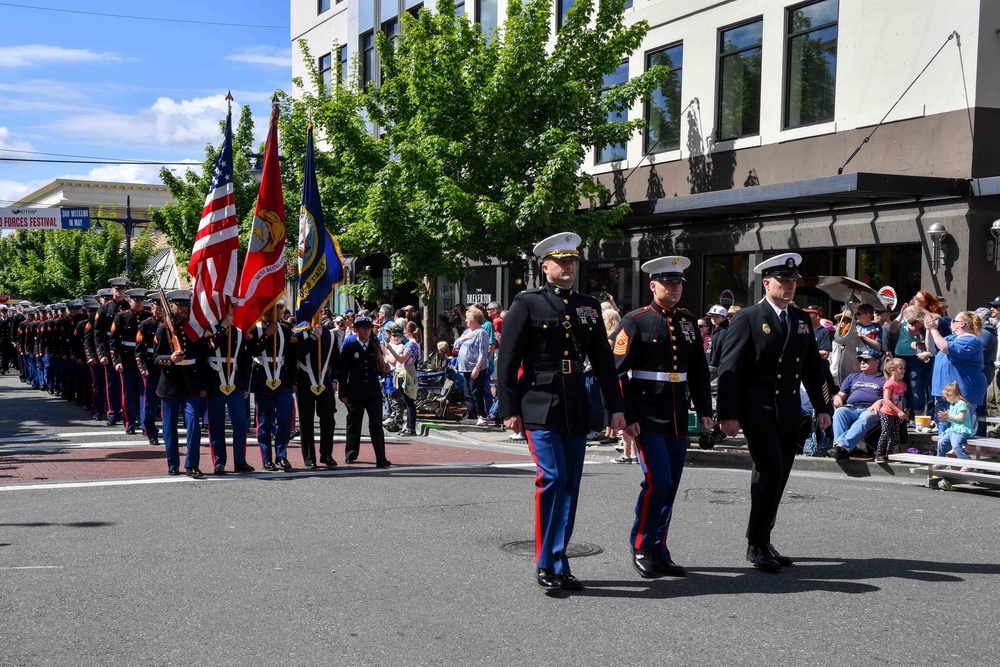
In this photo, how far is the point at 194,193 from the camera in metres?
32.5

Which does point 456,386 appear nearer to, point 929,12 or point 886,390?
point 886,390

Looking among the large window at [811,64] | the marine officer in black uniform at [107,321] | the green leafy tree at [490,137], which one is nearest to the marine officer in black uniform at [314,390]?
the marine officer in black uniform at [107,321]

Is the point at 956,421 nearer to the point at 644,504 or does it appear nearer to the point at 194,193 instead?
the point at 644,504

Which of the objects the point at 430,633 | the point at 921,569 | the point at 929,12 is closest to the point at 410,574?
the point at 430,633

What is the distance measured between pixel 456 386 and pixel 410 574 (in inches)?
421

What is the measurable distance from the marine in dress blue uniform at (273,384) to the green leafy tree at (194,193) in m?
19.2

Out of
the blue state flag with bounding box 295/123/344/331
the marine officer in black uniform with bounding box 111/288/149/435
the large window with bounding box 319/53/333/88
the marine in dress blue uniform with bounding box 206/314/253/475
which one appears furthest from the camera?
the large window with bounding box 319/53/333/88

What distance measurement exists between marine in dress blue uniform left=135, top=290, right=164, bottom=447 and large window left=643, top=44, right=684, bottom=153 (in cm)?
1168

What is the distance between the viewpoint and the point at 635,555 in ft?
21.6

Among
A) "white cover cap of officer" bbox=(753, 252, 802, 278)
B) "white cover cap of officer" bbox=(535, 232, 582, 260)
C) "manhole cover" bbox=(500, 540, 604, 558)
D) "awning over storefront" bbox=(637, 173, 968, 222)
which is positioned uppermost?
"awning over storefront" bbox=(637, 173, 968, 222)

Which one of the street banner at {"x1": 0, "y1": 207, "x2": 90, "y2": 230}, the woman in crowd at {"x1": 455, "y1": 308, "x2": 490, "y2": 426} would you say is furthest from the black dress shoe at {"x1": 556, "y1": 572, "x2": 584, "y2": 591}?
the street banner at {"x1": 0, "y1": 207, "x2": 90, "y2": 230}

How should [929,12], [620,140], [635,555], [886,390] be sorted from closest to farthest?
[635,555], [886,390], [929,12], [620,140]

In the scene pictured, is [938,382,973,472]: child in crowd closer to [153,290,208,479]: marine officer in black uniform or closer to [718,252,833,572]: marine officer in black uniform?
[718,252,833,572]: marine officer in black uniform

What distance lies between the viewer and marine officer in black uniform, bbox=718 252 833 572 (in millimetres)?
6590
